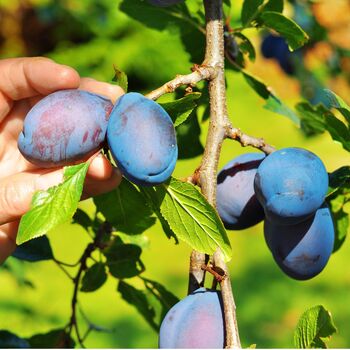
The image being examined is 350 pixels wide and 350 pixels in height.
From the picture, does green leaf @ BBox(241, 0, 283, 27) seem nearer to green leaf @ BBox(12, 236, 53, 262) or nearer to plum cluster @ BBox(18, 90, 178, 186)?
plum cluster @ BBox(18, 90, 178, 186)

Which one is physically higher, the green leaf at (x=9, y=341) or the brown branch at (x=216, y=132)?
the brown branch at (x=216, y=132)

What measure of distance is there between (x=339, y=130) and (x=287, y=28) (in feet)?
0.51

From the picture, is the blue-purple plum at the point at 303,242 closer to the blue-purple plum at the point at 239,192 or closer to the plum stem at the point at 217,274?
the blue-purple plum at the point at 239,192

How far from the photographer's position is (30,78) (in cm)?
96

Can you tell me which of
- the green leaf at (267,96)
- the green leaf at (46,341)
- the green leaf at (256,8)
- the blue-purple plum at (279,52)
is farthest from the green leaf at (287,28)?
the blue-purple plum at (279,52)

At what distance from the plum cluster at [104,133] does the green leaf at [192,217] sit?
4cm

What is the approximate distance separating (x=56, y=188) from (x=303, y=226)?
312mm

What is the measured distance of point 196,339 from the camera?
756 mm

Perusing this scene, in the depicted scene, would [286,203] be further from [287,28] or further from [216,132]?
[287,28]

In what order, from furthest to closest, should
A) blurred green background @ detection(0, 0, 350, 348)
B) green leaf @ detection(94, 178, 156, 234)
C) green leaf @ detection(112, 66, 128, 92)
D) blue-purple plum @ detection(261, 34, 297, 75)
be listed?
blurred green background @ detection(0, 0, 350, 348) → blue-purple plum @ detection(261, 34, 297, 75) → green leaf @ detection(94, 178, 156, 234) → green leaf @ detection(112, 66, 128, 92)

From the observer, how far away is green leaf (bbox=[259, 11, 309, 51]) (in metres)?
0.98

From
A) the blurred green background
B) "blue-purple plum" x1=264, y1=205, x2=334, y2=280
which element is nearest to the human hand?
"blue-purple plum" x1=264, y1=205, x2=334, y2=280

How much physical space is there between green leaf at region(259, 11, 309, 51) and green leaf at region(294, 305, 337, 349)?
14.8 inches

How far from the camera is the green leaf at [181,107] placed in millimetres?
791
